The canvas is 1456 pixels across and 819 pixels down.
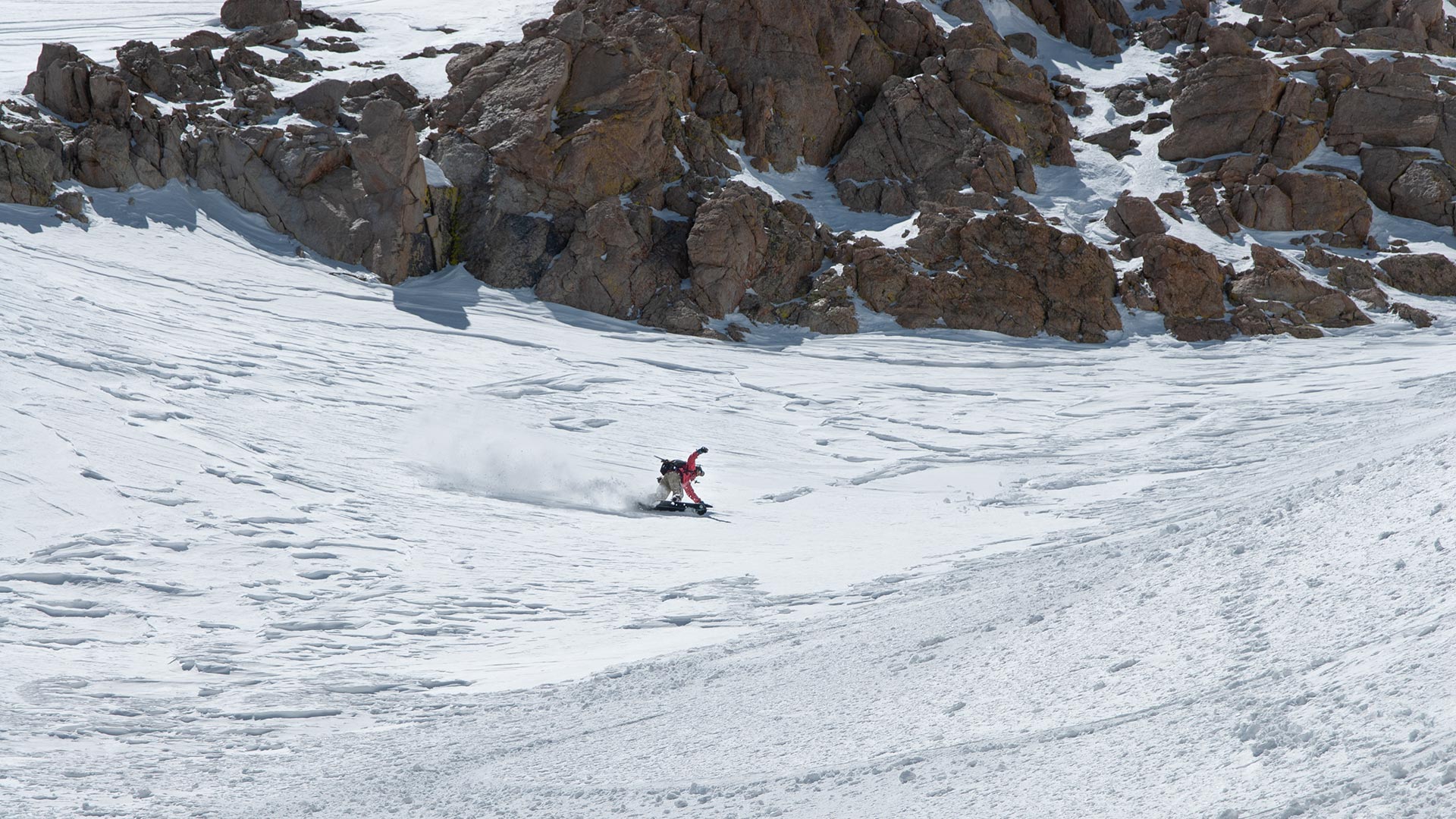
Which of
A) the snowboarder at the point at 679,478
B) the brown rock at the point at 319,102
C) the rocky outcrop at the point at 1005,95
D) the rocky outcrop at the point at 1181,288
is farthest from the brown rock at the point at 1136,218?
the brown rock at the point at 319,102

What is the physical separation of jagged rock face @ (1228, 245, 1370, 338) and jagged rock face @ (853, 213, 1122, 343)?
361cm

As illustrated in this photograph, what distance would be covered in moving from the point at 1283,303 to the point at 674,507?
857 inches

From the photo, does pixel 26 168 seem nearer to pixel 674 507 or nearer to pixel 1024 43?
pixel 674 507

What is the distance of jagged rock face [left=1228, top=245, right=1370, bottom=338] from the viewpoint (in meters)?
26.4

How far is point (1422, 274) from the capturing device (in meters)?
28.0

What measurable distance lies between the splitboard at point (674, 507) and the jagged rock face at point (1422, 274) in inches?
979

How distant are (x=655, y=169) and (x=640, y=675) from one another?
23119 mm

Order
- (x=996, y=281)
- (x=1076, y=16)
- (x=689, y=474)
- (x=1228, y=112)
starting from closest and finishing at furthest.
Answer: (x=689, y=474), (x=996, y=281), (x=1228, y=112), (x=1076, y=16)

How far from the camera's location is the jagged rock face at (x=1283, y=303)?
26.4 meters

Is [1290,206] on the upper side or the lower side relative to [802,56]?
lower

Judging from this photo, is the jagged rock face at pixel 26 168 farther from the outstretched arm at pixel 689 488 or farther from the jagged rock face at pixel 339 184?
the outstretched arm at pixel 689 488

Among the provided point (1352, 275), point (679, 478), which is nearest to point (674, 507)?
point (679, 478)

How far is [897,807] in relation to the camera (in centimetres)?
491

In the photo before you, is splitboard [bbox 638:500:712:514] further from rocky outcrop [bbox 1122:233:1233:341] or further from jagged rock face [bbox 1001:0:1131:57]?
jagged rock face [bbox 1001:0:1131:57]
